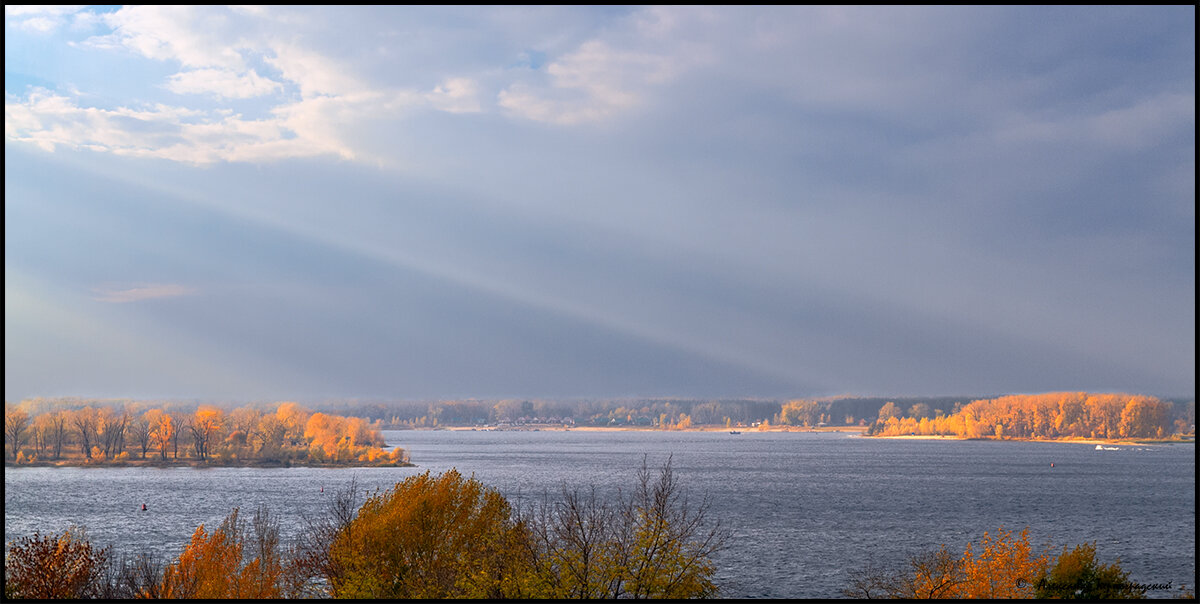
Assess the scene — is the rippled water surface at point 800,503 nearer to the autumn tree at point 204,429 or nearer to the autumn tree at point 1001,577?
the autumn tree at point 1001,577

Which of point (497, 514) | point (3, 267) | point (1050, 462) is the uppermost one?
point (3, 267)

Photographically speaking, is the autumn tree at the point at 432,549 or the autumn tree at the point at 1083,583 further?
the autumn tree at the point at 1083,583

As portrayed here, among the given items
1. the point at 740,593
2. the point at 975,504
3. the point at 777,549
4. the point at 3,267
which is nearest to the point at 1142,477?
the point at 975,504

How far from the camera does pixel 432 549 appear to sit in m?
35.7

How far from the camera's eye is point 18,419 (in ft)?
516

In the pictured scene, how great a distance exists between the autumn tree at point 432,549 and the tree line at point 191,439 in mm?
118793

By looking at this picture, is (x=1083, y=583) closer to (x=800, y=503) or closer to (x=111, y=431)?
(x=800, y=503)

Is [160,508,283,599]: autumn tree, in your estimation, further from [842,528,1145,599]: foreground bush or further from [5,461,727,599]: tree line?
[842,528,1145,599]: foreground bush

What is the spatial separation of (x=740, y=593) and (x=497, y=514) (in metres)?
17.4

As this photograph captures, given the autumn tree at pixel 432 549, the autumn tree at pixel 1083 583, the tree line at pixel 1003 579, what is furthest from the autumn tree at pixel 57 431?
the autumn tree at pixel 1083 583

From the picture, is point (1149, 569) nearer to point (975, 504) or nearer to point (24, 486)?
point (975, 504)

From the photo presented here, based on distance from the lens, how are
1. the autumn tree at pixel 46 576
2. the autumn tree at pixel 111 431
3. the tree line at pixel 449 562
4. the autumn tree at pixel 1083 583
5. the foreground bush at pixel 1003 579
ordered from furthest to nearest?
the autumn tree at pixel 111 431 < the autumn tree at pixel 46 576 < the foreground bush at pixel 1003 579 < the autumn tree at pixel 1083 583 < the tree line at pixel 449 562

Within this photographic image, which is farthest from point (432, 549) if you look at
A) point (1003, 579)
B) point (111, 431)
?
point (111, 431)

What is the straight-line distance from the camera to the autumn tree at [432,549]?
33.8 m
